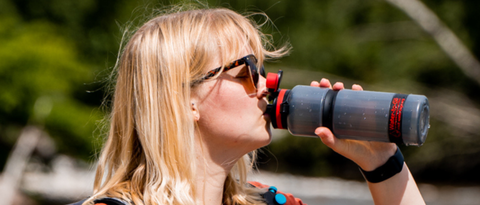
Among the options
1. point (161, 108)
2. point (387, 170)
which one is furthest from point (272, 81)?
point (387, 170)

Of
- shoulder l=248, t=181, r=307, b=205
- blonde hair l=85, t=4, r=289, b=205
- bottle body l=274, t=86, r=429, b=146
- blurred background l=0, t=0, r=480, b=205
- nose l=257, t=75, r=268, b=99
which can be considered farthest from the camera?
blurred background l=0, t=0, r=480, b=205

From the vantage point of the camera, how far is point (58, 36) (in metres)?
7.14

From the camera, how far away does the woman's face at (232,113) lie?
1.62 meters

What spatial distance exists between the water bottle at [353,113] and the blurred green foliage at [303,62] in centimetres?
471

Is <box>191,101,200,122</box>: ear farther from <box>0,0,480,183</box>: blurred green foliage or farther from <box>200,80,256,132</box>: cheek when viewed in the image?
<box>0,0,480,183</box>: blurred green foliage

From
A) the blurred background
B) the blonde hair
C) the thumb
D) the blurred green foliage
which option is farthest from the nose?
the blurred green foliage

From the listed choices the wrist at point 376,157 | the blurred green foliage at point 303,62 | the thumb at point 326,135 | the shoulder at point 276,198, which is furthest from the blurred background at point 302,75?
the thumb at point 326,135

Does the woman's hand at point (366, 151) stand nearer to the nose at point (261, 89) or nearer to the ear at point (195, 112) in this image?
the nose at point (261, 89)

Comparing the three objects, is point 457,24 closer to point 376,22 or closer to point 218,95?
point 376,22

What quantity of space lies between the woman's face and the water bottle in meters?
0.07

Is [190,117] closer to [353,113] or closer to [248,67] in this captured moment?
[248,67]

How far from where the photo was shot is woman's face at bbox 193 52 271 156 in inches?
64.0

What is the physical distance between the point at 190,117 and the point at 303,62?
6.02m

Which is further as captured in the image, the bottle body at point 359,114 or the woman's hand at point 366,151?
the woman's hand at point 366,151
